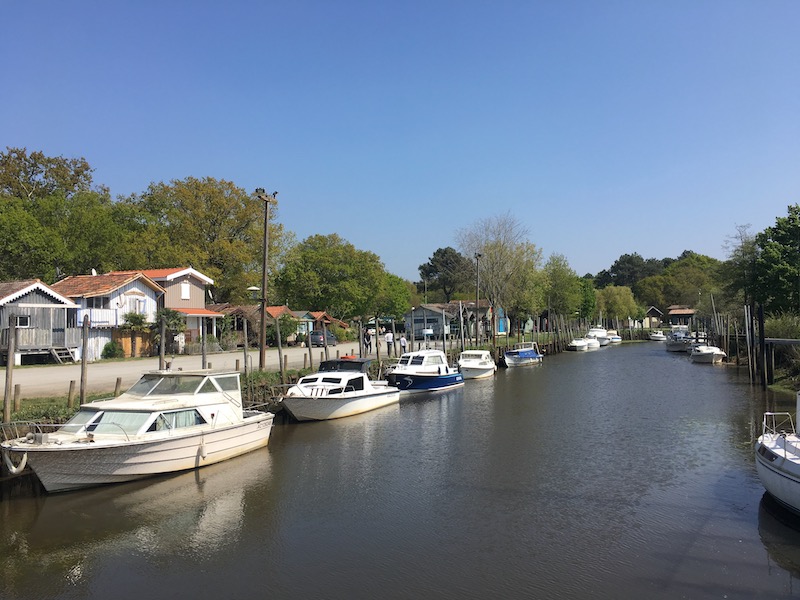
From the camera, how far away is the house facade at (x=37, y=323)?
2931 cm

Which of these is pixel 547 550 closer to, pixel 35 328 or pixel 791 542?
pixel 791 542

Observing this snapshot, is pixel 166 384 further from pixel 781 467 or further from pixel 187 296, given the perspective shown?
pixel 187 296

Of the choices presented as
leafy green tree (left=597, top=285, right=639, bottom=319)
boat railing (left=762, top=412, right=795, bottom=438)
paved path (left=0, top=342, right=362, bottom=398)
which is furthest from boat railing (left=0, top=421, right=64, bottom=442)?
leafy green tree (left=597, top=285, right=639, bottom=319)

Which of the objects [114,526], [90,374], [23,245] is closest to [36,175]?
[23,245]

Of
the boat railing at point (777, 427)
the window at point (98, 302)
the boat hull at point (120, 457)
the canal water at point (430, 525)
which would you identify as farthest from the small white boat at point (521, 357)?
the boat hull at point (120, 457)

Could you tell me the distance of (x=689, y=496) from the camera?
1283cm

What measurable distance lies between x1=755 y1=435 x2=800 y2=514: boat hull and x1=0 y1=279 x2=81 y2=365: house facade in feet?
99.2

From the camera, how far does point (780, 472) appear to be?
11.0 metres

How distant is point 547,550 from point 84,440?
9.75m

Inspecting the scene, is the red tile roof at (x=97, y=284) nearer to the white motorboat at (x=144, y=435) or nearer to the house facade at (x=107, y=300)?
the house facade at (x=107, y=300)

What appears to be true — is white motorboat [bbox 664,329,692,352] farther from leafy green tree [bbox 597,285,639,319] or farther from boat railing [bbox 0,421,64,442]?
boat railing [bbox 0,421,64,442]

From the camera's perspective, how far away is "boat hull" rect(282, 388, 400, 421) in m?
21.2

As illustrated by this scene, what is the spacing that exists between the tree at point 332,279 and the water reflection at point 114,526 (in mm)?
44050

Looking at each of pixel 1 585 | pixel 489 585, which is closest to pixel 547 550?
pixel 489 585
